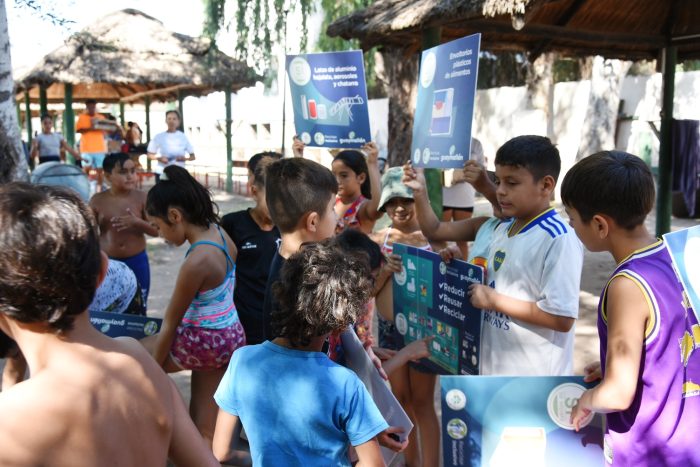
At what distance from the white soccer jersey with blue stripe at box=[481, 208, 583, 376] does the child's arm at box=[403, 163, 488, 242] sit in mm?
335

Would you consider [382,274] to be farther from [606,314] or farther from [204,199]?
[606,314]

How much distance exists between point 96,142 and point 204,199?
12.4 metres

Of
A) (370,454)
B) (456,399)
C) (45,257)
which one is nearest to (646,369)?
(456,399)

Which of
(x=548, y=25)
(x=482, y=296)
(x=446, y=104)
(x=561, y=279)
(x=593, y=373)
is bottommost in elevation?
(x=593, y=373)

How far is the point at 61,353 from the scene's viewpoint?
1.25 meters

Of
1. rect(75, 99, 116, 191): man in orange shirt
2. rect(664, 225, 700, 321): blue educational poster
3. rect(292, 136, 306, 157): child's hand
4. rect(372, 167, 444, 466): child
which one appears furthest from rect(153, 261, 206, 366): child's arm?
rect(75, 99, 116, 191): man in orange shirt

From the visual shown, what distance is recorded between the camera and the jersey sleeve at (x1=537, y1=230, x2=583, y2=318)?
2463mm

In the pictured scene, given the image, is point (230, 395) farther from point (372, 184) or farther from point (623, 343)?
point (372, 184)

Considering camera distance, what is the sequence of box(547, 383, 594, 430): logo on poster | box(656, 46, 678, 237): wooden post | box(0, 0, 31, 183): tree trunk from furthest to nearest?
box(656, 46, 678, 237): wooden post → box(0, 0, 31, 183): tree trunk → box(547, 383, 594, 430): logo on poster

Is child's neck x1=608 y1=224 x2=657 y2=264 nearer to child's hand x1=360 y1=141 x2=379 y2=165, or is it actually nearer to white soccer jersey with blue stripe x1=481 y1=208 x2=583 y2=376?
white soccer jersey with blue stripe x1=481 y1=208 x2=583 y2=376

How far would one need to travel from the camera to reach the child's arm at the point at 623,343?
1.74m

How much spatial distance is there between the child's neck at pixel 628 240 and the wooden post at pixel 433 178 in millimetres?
3646

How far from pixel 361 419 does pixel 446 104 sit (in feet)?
6.60

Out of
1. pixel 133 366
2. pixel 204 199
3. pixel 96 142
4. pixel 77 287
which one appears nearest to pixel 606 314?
pixel 133 366
